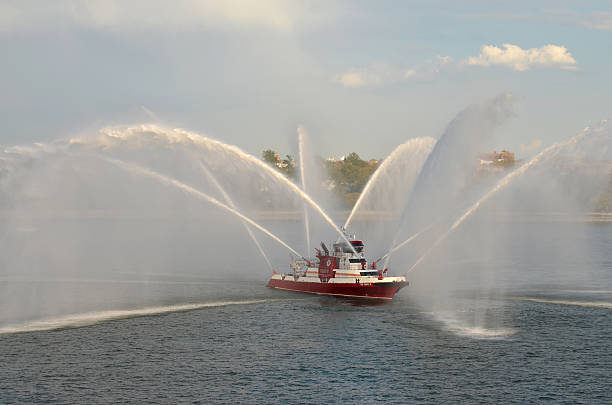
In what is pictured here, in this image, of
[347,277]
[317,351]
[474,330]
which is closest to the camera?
[317,351]

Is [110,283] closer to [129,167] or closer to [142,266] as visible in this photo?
[142,266]

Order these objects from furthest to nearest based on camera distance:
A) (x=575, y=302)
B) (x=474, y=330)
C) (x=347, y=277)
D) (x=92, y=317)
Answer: (x=347, y=277) < (x=575, y=302) < (x=92, y=317) < (x=474, y=330)

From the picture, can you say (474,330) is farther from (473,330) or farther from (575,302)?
(575,302)

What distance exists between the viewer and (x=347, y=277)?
241 ft

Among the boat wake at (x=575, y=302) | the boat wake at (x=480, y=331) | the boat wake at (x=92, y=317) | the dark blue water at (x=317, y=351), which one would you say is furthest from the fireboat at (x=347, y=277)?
the boat wake at (x=575, y=302)

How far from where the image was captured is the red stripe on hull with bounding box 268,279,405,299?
71812mm

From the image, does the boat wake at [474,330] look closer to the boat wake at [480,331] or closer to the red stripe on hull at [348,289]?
the boat wake at [480,331]

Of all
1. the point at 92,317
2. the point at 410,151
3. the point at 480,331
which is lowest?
the point at 480,331

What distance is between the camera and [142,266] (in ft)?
351

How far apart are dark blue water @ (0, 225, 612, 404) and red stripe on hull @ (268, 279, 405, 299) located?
1631 millimetres

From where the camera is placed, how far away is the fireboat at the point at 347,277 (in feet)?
236

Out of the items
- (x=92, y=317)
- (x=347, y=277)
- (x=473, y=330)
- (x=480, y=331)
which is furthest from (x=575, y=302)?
(x=92, y=317)

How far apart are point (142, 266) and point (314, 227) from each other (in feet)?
237

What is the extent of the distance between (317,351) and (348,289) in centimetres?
2317
